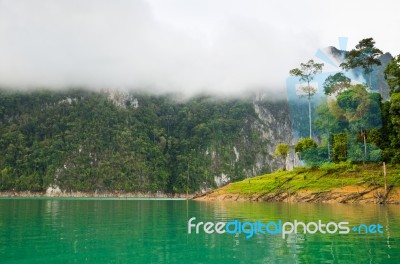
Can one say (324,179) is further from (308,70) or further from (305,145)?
(308,70)

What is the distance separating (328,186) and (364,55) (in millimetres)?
29196

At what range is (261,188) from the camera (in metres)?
80.2

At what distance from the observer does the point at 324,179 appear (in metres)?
71.9

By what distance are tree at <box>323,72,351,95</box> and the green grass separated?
58.6ft

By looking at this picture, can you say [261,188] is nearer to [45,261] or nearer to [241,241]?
[241,241]

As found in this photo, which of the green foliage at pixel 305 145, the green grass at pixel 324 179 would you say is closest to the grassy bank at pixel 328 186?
the green grass at pixel 324 179

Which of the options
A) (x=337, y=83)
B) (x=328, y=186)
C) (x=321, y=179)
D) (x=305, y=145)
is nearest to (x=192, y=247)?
(x=328, y=186)

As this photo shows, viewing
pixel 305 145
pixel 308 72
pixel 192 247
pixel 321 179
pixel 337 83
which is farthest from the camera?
pixel 308 72

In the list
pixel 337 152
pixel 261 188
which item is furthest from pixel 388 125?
pixel 261 188

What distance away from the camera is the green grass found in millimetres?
64750

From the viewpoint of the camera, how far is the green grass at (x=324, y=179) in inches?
2549

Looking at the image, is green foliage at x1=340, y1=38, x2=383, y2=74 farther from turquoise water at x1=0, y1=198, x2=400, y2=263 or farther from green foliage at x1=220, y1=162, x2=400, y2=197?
turquoise water at x1=0, y1=198, x2=400, y2=263

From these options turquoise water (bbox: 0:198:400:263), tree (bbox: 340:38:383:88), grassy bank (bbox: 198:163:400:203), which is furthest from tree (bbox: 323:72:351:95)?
turquoise water (bbox: 0:198:400:263)

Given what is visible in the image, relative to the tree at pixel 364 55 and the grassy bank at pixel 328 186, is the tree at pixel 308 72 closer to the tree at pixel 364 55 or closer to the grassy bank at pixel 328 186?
the tree at pixel 364 55
